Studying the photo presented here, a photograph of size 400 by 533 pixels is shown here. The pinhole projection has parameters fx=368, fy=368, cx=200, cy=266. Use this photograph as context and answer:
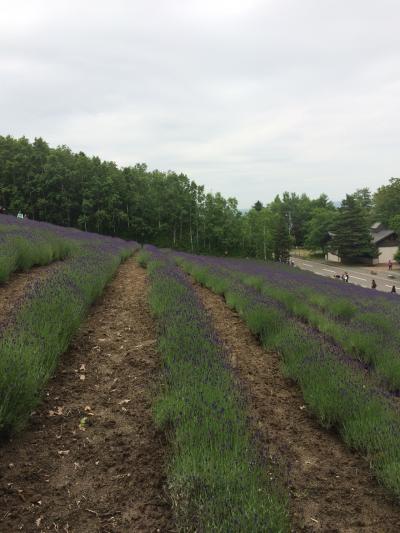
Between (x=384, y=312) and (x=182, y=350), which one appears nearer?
(x=182, y=350)

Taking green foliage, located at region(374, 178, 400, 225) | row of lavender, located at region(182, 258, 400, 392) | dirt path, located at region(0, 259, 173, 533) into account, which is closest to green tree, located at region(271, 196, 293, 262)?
green foliage, located at region(374, 178, 400, 225)

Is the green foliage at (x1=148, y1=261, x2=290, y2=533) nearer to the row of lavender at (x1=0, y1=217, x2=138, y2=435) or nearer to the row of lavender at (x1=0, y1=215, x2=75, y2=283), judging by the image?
the row of lavender at (x1=0, y1=217, x2=138, y2=435)

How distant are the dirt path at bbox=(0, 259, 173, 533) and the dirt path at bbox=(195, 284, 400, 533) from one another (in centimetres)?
81

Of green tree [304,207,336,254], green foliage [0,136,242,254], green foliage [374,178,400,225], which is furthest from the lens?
green foliage [374,178,400,225]

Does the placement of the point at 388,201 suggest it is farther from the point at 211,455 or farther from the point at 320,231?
the point at 211,455

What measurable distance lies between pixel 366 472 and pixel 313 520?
70 centimetres

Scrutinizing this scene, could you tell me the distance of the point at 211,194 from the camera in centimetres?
4759

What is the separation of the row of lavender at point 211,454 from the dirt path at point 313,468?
0.31m

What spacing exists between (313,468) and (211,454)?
978 mm

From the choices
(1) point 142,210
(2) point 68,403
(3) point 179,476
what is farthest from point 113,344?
(1) point 142,210

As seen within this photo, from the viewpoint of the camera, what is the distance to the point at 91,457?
242 centimetres

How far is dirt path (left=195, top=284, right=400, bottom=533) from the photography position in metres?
2.07

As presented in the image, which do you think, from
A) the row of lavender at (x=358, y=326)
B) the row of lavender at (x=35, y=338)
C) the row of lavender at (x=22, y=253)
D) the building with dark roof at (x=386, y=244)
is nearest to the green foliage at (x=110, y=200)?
the building with dark roof at (x=386, y=244)

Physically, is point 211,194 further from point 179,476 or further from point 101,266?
point 179,476
